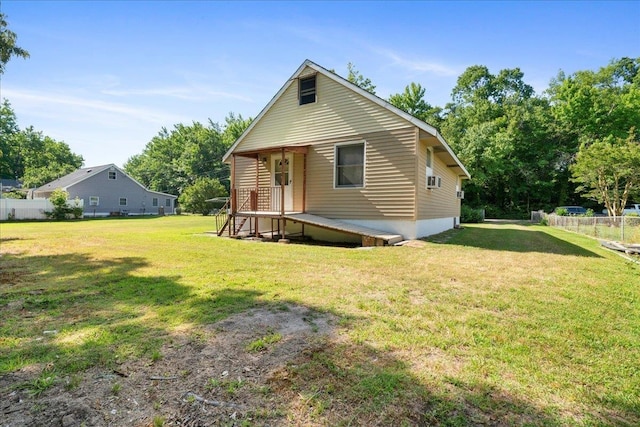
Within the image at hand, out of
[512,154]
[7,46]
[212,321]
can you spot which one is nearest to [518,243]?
[212,321]

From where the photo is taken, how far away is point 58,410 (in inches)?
70.5

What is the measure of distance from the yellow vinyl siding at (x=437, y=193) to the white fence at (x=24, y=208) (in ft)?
92.8

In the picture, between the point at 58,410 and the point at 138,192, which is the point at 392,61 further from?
the point at 138,192

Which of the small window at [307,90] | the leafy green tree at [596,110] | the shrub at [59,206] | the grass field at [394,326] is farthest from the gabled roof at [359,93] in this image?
the leafy green tree at [596,110]

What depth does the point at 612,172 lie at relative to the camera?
2181cm

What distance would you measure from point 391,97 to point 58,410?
32.4m

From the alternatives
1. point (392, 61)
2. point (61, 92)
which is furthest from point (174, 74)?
point (392, 61)

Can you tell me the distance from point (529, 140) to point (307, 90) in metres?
32.4

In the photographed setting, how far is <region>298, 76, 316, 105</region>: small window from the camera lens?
35.9 feet

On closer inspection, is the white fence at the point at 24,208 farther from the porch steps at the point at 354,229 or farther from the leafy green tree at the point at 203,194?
the porch steps at the point at 354,229

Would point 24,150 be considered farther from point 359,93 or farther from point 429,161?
point 429,161

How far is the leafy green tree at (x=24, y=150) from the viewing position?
157ft

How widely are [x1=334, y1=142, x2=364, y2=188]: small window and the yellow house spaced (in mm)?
33

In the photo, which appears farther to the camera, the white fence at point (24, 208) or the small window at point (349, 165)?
the white fence at point (24, 208)
